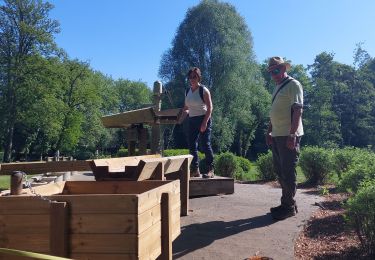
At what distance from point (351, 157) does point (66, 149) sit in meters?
46.2

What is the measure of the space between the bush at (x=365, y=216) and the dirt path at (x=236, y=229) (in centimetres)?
73

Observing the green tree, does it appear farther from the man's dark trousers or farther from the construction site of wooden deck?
the construction site of wooden deck

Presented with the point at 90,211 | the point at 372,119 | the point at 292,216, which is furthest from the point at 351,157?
the point at 372,119

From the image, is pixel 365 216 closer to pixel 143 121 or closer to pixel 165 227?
pixel 165 227

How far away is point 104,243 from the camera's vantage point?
2736 millimetres

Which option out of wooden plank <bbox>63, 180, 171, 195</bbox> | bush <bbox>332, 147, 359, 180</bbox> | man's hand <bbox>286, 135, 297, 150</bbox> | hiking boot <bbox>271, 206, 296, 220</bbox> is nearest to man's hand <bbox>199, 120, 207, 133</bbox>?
man's hand <bbox>286, 135, 297, 150</bbox>

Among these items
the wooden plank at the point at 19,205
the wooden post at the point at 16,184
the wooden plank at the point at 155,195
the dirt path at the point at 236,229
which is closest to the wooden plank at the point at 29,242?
the wooden plank at the point at 19,205

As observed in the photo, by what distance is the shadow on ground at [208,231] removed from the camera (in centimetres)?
471

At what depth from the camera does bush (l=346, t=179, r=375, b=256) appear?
4.67 metres

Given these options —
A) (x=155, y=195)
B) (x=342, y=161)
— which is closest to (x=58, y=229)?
(x=155, y=195)

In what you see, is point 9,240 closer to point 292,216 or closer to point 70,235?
point 70,235

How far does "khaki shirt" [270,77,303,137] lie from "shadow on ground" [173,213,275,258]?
1.24m

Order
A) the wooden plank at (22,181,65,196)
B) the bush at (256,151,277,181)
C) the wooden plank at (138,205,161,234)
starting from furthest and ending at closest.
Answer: the bush at (256,151,277,181) < the wooden plank at (22,181,65,196) < the wooden plank at (138,205,161,234)

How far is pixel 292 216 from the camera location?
6250mm
